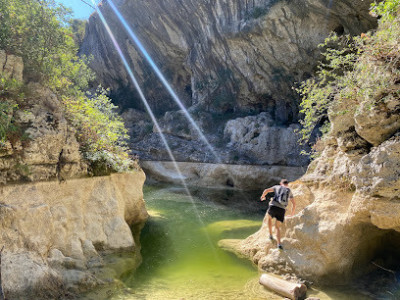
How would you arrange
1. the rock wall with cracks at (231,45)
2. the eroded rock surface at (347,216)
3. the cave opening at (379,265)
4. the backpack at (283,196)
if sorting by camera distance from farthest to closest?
the rock wall with cracks at (231,45) < the backpack at (283,196) < the cave opening at (379,265) < the eroded rock surface at (347,216)

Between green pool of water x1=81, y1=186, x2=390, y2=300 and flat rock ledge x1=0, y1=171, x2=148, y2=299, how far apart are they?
0.60 meters

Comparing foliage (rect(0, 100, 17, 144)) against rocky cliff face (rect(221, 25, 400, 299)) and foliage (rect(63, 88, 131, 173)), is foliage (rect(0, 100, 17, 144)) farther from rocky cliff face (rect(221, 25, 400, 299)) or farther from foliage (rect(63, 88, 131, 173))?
Answer: rocky cliff face (rect(221, 25, 400, 299))

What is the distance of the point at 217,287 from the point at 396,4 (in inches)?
247

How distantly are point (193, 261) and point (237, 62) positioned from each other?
18831mm

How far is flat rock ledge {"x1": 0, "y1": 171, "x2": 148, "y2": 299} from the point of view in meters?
5.64

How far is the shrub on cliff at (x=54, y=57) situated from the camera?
808 centimetres

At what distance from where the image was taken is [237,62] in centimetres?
2394

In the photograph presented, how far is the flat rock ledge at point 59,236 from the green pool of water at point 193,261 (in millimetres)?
603

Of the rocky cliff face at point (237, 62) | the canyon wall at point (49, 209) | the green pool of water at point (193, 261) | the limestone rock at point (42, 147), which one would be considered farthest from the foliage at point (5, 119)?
the rocky cliff face at point (237, 62)

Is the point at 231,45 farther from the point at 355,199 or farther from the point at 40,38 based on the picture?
the point at 355,199

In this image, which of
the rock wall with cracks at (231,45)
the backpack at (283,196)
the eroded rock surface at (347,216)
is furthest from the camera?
the rock wall with cracks at (231,45)

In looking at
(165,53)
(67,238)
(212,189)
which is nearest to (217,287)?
(67,238)

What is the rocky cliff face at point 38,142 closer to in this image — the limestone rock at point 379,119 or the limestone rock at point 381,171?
the limestone rock at point 381,171

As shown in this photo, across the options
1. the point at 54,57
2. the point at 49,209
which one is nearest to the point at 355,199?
Answer: the point at 49,209
